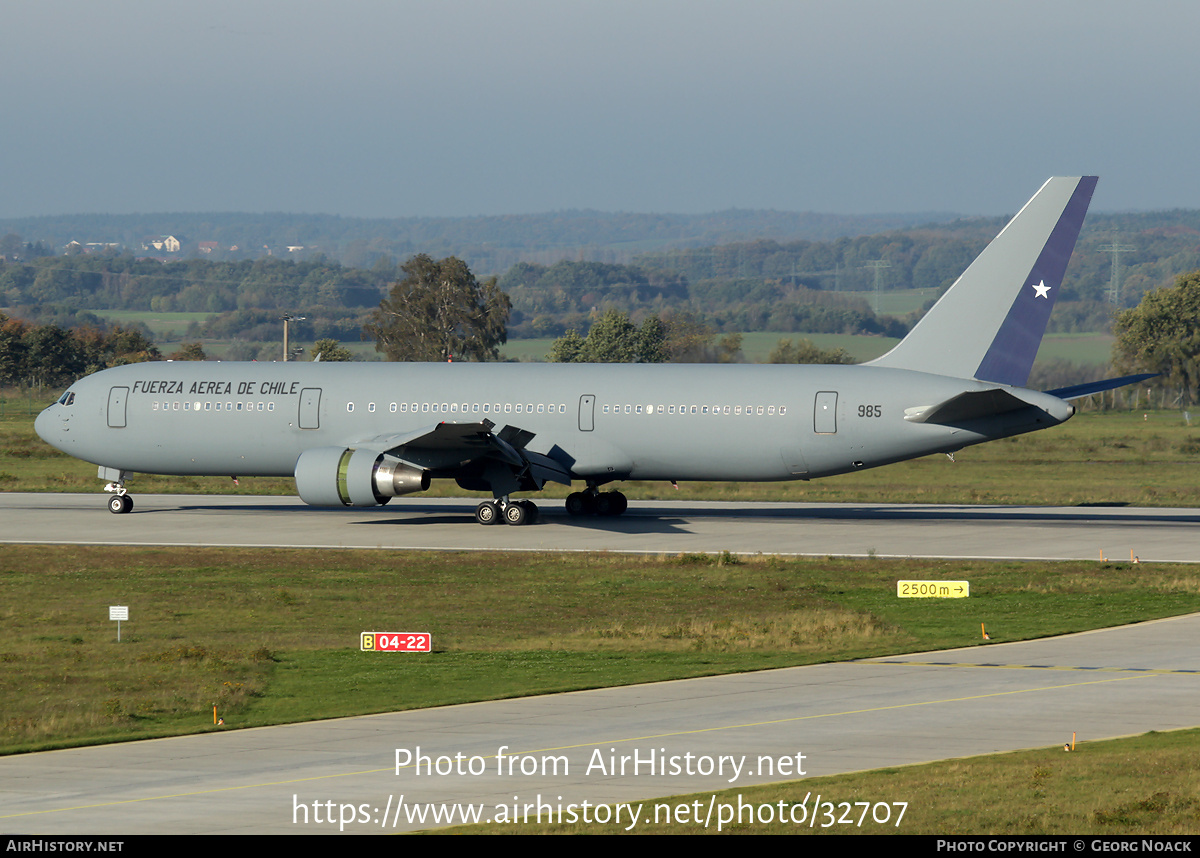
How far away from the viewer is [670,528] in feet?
136

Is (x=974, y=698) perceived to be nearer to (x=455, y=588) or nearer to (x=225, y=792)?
(x=225, y=792)

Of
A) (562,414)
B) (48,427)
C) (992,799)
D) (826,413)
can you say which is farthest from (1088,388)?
(48,427)

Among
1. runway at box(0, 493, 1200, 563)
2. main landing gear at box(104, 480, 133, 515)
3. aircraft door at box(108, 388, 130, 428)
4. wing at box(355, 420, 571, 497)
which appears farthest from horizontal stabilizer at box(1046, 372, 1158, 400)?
main landing gear at box(104, 480, 133, 515)

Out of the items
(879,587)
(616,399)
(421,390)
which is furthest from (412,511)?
→ (879,587)

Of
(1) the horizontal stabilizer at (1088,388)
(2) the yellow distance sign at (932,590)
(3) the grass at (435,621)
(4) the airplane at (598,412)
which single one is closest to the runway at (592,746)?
(3) the grass at (435,621)

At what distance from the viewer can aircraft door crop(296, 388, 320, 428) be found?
4256 centimetres

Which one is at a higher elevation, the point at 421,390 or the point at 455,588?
the point at 421,390

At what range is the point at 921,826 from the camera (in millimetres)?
12781

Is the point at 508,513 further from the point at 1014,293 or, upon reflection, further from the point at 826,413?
the point at 1014,293

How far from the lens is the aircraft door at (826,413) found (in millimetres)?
39656

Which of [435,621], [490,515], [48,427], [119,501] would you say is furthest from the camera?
[48,427]

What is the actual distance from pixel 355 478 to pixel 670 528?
9.51 meters

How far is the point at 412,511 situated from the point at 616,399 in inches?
364

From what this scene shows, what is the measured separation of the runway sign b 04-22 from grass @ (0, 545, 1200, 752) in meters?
0.32
